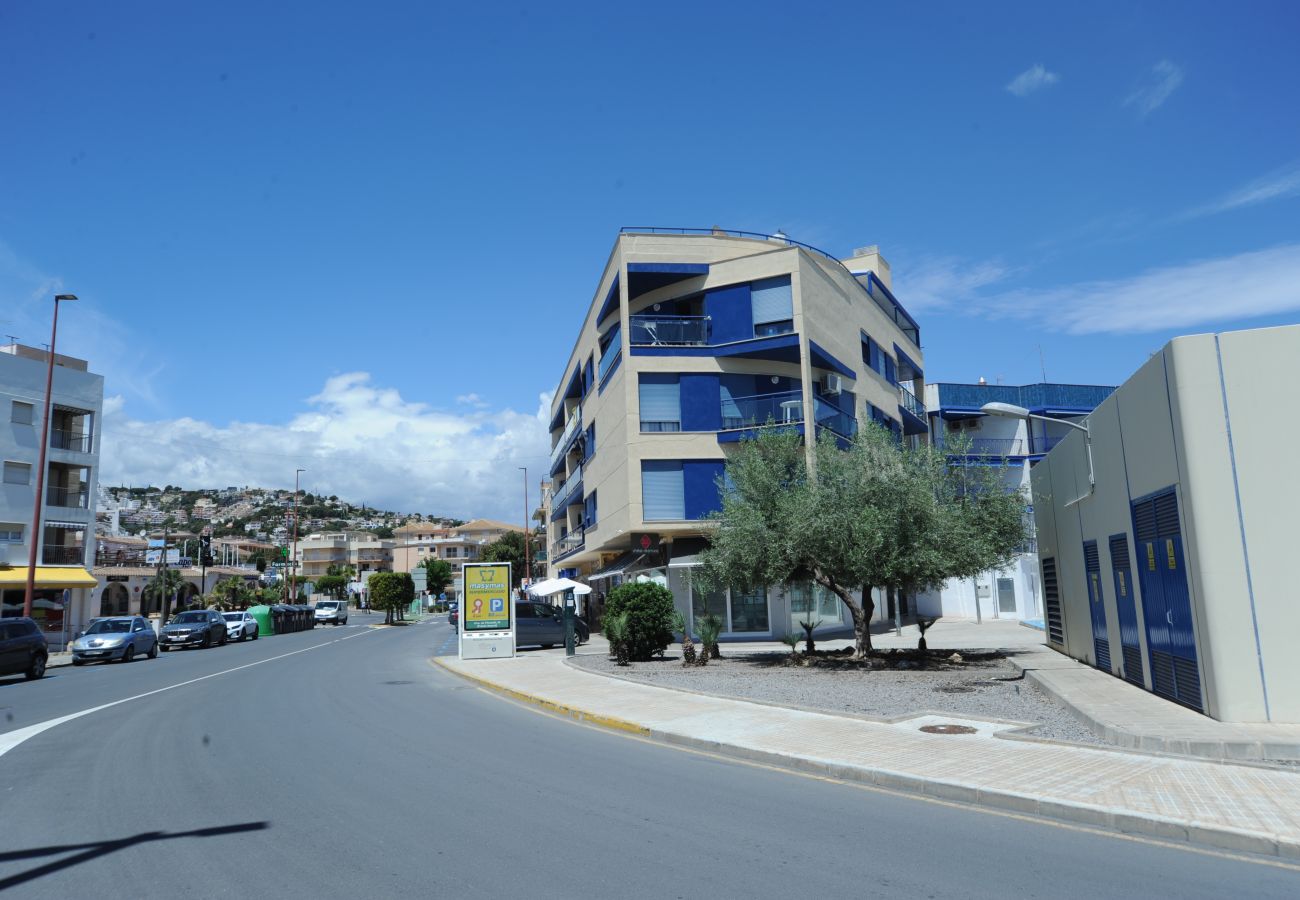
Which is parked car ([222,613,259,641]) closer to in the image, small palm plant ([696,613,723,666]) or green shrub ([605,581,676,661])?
green shrub ([605,581,676,661])

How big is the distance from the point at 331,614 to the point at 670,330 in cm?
4522

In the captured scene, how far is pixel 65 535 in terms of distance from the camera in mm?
44844

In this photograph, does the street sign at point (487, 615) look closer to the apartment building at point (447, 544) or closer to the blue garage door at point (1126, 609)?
the blue garage door at point (1126, 609)

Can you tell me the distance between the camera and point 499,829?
22.8 feet

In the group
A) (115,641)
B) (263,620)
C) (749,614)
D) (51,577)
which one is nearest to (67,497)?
(51,577)

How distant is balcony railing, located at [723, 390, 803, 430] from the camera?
31.8 metres

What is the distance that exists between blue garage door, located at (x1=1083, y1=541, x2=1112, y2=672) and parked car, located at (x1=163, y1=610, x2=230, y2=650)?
35.8 m

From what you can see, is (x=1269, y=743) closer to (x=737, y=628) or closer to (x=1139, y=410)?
(x=1139, y=410)

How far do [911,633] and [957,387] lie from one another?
67.8 ft

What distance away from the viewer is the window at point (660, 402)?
32.2 metres

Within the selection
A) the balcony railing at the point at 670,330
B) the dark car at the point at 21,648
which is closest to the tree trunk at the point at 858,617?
the balcony railing at the point at 670,330

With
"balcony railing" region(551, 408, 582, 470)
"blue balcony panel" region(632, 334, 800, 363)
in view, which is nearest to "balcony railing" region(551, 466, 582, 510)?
"balcony railing" region(551, 408, 582, 470)

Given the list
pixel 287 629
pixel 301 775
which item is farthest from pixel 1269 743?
pixel 287 629

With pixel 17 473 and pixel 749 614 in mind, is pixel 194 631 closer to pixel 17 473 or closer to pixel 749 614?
pixel 17 473
